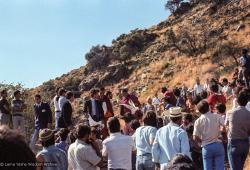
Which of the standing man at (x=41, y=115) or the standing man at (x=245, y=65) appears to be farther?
the standing man at (x=245, y=65)

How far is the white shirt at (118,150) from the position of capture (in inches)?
326

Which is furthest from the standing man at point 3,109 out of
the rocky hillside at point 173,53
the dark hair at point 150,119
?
the rocky hillside at point 173,53

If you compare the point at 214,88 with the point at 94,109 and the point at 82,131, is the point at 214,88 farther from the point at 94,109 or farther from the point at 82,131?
the point at 82,131

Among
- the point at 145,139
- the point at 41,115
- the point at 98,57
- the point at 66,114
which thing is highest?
the point at 98,57

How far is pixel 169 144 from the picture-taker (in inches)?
305

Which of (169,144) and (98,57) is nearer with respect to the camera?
(169,144)

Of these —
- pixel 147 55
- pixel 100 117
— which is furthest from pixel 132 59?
pixel 100 117

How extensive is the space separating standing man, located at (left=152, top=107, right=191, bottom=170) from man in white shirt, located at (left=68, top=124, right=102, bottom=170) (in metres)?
0.92

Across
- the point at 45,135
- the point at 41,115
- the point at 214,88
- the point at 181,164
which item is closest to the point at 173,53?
the point at 41,115

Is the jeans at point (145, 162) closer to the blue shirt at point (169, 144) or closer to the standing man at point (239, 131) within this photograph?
the blue shirt at point (169, 144)

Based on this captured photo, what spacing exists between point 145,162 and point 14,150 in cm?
645

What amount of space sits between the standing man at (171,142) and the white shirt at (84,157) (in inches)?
36.8

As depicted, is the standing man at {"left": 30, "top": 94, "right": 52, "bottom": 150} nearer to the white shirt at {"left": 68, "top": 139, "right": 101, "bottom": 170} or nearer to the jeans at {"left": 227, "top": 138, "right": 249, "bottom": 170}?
the jeans at {"left": 227, "top": 138, "right": 249, "bottom": 170}

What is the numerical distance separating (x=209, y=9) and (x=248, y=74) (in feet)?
142
